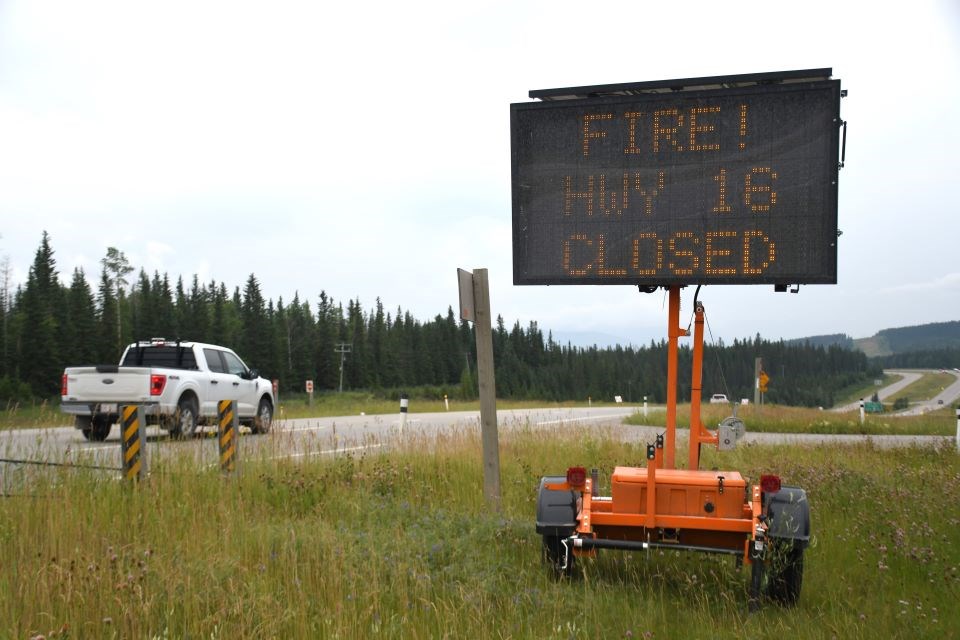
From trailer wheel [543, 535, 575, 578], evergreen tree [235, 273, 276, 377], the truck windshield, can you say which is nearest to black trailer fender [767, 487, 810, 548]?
trailer wheel [543, 535, 575, 578]

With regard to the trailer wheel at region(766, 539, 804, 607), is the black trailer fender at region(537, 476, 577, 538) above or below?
above

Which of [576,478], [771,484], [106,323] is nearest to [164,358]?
[576,478]

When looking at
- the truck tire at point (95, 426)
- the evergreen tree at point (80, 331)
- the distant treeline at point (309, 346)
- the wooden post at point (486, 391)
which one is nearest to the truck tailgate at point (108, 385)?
the truck tire at point (95, 426)

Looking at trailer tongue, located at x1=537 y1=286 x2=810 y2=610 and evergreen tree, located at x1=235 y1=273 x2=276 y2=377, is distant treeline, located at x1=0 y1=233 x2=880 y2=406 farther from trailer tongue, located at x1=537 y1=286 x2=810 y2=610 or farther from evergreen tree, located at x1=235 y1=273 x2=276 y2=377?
trailer tongue, located at x1=537 y1=286 x2=810 y2=610

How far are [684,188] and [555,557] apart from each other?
2.98 meters

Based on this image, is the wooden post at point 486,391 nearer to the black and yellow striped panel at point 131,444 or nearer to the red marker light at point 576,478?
the red marker light at point 576,478

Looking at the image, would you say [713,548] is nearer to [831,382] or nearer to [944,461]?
[944,461]

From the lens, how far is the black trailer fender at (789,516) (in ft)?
17.7

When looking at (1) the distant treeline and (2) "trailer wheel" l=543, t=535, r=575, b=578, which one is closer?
(2) "trailer wheel" l=543, t=535, r=575, b=578

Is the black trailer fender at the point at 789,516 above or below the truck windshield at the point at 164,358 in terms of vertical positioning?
below

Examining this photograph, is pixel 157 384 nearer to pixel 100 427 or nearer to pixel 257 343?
pixel 100 427

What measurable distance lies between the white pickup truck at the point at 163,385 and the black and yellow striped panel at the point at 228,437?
190 inches

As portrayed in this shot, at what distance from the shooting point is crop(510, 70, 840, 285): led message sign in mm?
6516

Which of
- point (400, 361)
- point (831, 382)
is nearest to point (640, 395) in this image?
point (400, 361)
